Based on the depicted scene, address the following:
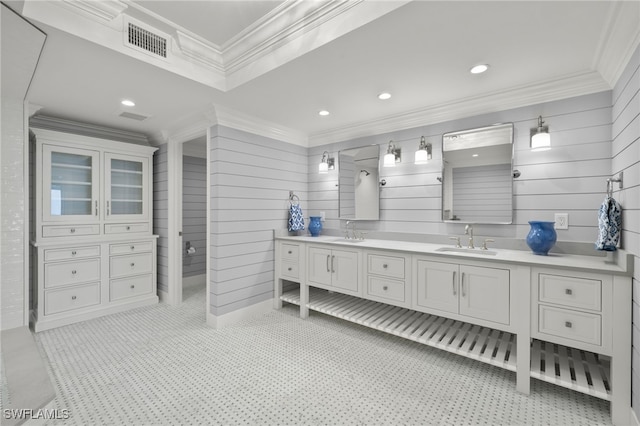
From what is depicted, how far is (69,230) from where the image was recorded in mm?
3250

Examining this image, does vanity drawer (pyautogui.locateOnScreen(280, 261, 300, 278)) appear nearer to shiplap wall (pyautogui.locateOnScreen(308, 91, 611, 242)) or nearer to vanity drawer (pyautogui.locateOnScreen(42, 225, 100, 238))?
shiplap wall (pyautogui.locateOnScreen(308, 91, 611, 242))

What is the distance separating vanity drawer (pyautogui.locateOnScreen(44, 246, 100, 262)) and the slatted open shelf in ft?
8.28

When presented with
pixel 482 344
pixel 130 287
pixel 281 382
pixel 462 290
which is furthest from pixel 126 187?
pixel 482 344

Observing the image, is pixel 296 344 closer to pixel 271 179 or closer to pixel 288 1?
pixel 271 179

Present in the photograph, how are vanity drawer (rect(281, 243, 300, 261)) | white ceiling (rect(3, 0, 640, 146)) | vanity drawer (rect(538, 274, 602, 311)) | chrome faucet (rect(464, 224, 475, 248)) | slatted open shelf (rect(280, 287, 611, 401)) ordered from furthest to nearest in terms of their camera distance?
vanity drawer (rect(281, 243, 300, 261)), chrome faucet (rect(464, 224, 475, 248)), slatted open shelf (rect(280, 287, 611, 401)), vanity drawer (rect(538, 274, 602, 311)), white ceiling (rect(3, 0, 640, 146))

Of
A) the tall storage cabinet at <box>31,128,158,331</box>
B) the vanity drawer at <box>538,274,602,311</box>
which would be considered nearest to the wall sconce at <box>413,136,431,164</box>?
the vanity drawer at <box>538,274,602,311</box>

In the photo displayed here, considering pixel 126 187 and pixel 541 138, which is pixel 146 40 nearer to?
pixel 126 187

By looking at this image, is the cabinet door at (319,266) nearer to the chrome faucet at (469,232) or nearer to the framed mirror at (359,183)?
the framed mirror at (359,183)

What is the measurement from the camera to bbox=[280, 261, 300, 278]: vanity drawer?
3.42 metres

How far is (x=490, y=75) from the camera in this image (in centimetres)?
224

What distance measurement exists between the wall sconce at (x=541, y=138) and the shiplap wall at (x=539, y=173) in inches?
3.0

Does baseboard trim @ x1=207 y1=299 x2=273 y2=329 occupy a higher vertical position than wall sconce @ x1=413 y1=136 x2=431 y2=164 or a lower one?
lower

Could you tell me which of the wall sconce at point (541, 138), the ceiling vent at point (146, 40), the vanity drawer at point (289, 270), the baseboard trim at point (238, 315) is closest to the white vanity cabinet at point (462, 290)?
the wall sconce at point (541, 138)

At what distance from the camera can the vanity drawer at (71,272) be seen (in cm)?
306
